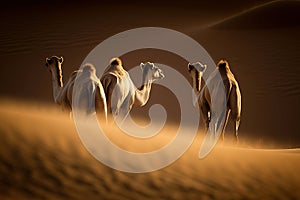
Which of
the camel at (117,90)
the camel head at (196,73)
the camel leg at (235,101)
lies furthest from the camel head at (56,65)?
the camel leg at (235,101)

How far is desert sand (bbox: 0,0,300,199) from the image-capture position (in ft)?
14.1

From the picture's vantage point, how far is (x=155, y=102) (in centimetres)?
1263

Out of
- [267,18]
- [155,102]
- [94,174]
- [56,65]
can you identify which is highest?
Result: [267,18]

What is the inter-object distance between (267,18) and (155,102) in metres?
7.62

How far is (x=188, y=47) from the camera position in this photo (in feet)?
52.0

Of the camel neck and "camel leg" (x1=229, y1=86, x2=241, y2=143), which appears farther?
the camel neck

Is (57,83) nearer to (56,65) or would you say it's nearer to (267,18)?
(56,65)

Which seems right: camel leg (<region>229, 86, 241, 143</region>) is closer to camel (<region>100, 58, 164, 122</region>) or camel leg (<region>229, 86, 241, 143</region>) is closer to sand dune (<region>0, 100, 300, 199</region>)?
camel (<region>100, 58, 164, 122</region>)

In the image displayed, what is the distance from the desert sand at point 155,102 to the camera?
431cm

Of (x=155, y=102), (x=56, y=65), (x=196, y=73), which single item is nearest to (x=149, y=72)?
(x=196, y=73)

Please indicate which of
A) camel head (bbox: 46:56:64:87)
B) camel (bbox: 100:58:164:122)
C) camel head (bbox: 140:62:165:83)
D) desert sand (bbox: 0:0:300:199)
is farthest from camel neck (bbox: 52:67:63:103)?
camel head (bbox: 140:62:165:83)

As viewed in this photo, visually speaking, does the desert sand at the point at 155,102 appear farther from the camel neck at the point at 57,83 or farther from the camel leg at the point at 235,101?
the camel leg at the point at 235,101

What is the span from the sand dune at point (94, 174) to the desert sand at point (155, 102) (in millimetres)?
10

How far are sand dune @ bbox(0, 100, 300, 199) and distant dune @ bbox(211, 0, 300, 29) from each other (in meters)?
12.8
